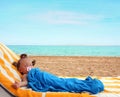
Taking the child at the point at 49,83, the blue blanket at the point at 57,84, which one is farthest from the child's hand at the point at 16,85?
the blue blanket at the point at 57,84

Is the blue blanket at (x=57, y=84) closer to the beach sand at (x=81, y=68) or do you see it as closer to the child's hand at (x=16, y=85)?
the child's hand at (x=16, y=85)

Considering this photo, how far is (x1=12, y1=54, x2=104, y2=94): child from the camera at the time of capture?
415cm

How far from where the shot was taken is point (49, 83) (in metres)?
4.24

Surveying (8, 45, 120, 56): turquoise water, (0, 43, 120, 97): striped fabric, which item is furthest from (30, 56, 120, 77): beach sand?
(8, 45, 120, 56): turquoise water

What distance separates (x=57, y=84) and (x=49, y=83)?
10cm

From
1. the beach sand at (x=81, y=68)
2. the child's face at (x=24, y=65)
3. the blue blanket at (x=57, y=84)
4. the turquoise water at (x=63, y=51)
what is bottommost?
the turquoise water at (x=63, y=51)

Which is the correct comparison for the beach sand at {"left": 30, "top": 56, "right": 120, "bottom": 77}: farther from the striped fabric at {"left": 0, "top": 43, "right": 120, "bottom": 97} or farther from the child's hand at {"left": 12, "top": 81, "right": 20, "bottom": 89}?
the child's hand at {"left": 12, "top": 81, "right": 20, "bottom": 89}

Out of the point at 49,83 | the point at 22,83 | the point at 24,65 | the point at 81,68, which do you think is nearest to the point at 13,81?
the point at 22,83

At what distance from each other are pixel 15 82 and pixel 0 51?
57cm

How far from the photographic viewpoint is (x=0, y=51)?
452cm

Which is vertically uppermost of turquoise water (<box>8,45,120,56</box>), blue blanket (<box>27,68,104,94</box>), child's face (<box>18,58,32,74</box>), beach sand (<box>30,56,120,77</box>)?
child's face (<box>18,58,32,74</box>)

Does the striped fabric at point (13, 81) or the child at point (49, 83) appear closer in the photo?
the striped fabric at point (13, 81)

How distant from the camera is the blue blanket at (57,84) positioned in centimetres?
415

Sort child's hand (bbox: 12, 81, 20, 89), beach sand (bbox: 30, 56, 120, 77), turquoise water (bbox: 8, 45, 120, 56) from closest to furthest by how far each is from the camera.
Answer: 1. child's hand (bbox: 12, 81, 20, 89)
2. beach sand (bbox: 30, 56, 120, 77)
3. turquoise water (bbox: 8, 45, 120, 56)
